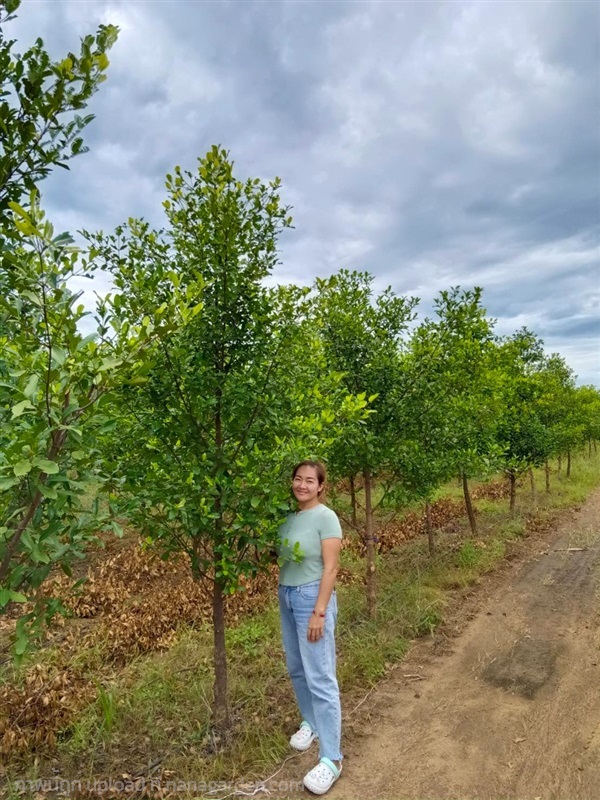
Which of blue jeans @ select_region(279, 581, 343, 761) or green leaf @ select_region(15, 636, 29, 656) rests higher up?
green leaf @ select_region(15, 636, 29, 656)

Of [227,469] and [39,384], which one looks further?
[227,469]

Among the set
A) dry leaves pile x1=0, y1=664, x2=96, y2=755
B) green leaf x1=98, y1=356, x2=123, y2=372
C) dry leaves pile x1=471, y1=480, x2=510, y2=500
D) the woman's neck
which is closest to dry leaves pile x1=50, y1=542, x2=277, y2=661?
dry leaves pile x1=0, y1=664, x2=96, y2=755

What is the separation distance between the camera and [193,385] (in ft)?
12.6

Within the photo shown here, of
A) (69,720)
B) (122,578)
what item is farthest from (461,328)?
(122,578)

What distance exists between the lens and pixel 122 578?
28.0 ft

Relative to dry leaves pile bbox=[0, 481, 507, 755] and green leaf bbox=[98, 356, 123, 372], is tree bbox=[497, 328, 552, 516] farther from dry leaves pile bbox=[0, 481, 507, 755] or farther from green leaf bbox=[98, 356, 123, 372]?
green leaf bbox=[98, 356, 123, 372]

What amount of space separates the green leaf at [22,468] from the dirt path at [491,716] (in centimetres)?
335

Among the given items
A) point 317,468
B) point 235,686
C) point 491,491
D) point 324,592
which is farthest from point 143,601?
point 491,491

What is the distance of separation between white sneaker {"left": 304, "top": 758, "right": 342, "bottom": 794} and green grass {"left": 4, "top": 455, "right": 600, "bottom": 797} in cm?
44

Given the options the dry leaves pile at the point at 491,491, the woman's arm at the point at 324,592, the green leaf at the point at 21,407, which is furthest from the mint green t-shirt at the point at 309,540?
the dry leaves pile at the point at 491,491

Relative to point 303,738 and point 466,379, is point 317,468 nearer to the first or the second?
point 303,738

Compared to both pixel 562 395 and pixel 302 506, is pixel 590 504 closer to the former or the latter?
pixel 562 395

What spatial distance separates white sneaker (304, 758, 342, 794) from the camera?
3461mm

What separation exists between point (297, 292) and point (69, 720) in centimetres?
435
